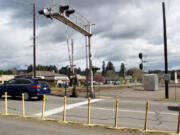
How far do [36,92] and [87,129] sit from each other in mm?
9137

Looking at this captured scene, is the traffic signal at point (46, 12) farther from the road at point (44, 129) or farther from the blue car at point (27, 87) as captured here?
the road at point (44, 129)

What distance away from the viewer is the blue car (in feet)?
51.9

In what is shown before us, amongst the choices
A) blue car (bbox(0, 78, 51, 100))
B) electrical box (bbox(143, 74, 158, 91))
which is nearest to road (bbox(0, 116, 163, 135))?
blue car (bbox(0, 78, 51, 100))

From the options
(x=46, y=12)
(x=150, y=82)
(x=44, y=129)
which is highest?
(x=46, y=12)

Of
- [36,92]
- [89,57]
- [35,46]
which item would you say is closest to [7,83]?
[36,92]

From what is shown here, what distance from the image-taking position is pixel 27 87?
15906 millimetres

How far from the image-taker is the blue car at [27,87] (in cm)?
1583

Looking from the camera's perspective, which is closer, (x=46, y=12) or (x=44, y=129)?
(x=44, y=129)

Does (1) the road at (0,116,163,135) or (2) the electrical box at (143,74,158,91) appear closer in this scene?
(1) the road at (0,116,163,135)

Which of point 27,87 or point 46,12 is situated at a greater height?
Result: point 46,12

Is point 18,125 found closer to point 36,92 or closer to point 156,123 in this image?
point 156,123

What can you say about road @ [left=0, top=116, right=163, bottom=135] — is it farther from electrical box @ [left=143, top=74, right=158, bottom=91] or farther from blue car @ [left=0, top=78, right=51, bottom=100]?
electrical box @ [left=143, top=74, right=158, bottom=91]

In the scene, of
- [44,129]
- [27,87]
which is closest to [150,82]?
[27,87]

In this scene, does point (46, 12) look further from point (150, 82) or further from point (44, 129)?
point (150, 82)
